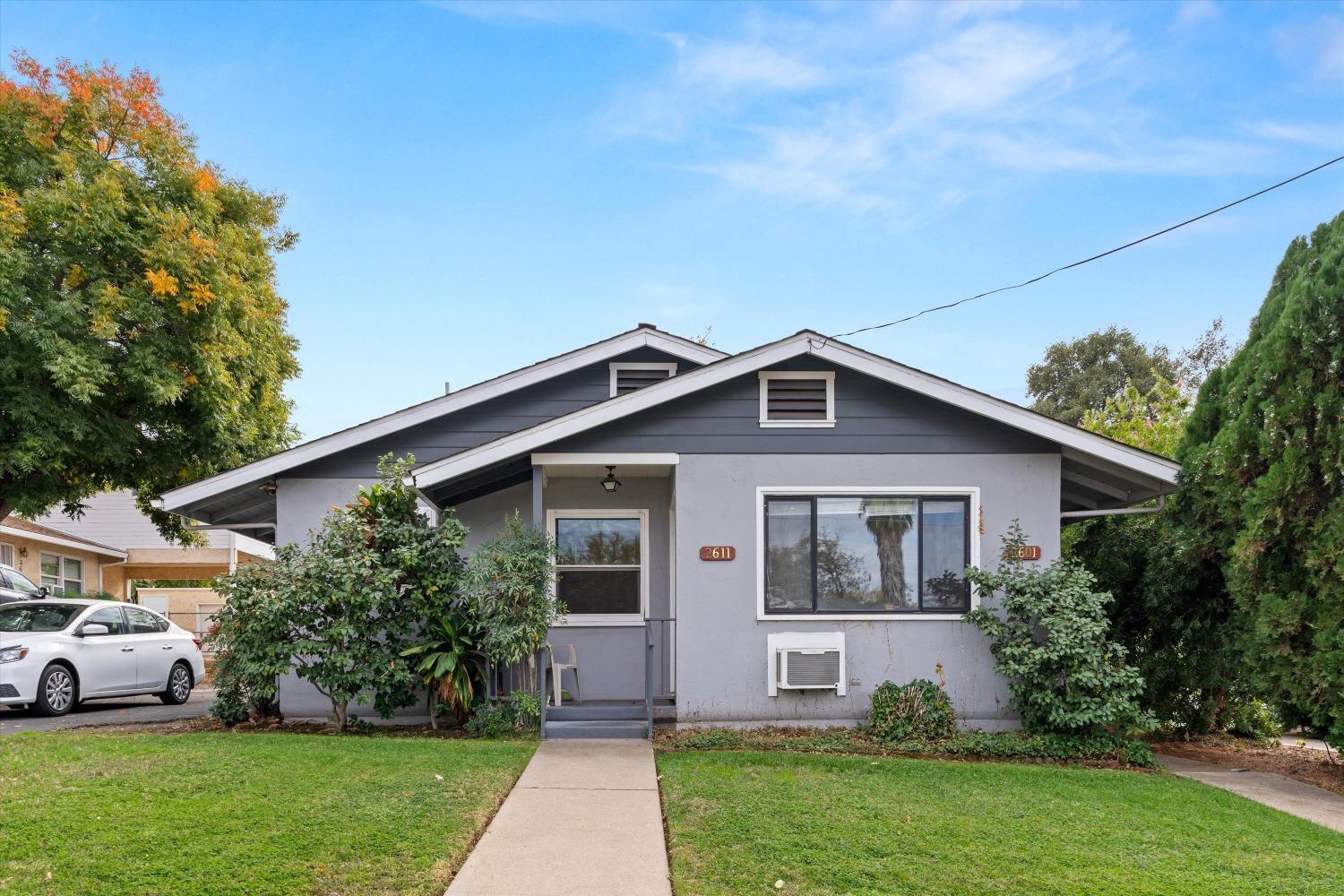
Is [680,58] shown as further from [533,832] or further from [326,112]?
[533,832]

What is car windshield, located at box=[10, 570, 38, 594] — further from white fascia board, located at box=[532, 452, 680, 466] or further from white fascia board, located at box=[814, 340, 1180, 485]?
white fascia board, located at box=[814, 340, 1180, 485]

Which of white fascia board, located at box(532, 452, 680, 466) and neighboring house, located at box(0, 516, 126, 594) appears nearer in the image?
white fascia board, located at box(532, 452, 680, 466)

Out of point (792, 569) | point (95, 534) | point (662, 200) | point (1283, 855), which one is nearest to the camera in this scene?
point (1283, 855)

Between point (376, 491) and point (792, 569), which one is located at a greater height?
point (376, 491)

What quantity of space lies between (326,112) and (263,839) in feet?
42.6

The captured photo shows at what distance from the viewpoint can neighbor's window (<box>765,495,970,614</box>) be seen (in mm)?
9781

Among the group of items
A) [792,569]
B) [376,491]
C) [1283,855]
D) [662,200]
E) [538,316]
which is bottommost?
[1283,855]

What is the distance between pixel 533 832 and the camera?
20.0ft

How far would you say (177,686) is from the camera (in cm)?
1355

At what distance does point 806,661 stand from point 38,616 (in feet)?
31.3

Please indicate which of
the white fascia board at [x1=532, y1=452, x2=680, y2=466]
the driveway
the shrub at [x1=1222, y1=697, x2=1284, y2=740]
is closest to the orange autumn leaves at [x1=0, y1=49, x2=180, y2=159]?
the driveway

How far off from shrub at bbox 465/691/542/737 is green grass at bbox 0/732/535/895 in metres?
0.83

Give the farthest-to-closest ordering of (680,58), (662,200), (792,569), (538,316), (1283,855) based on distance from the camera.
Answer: (538,316) → (662,200) → (680,58) → (792,569) → (1283,855)

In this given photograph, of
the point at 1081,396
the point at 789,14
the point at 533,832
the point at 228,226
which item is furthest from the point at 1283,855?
the point at 1081,396
